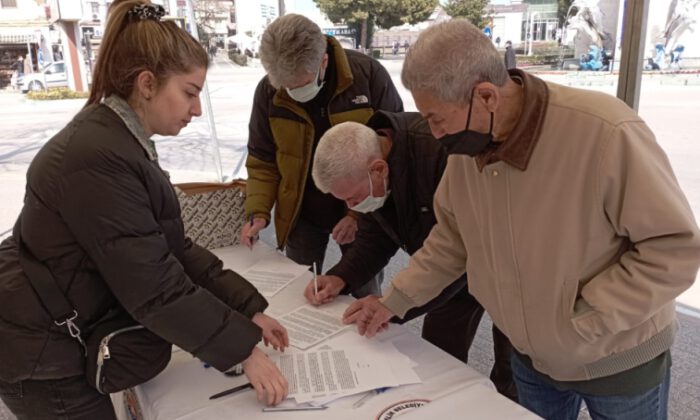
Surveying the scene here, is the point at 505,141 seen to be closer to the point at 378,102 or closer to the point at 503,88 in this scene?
the point at 503,88

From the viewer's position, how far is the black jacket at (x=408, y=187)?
1393 millimetres

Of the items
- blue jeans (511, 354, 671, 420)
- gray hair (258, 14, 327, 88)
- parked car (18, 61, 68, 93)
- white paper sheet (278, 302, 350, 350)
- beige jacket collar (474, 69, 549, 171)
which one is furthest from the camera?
parked car (18, 61, 68, 93)

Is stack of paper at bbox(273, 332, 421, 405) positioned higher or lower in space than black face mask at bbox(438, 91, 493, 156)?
lower

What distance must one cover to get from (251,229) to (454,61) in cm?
121

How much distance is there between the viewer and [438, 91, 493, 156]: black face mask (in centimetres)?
96

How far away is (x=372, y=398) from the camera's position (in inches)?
40.1

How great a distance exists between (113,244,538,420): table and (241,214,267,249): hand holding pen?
0.74m

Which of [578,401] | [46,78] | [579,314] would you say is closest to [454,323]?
[578,401]

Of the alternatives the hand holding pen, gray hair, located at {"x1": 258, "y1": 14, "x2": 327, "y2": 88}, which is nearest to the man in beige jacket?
gray hair, located at {"x1": 258, "y1": 14, "x2": 327, "y2": 88}

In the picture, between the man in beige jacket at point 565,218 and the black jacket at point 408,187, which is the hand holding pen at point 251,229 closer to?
the black jacket at point 408,187

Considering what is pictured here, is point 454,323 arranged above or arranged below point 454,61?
below

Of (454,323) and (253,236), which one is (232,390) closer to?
(454,323)

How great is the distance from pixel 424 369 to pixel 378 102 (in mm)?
1116

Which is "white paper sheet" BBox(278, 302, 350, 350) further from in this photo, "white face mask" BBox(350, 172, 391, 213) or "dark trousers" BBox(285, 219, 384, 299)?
"dark trousers" BBox(285, 219, 384, 299)
